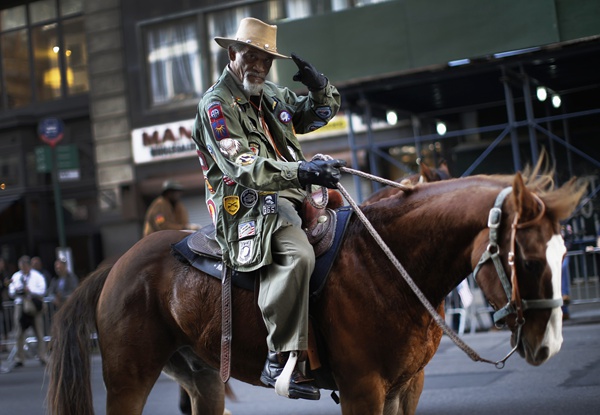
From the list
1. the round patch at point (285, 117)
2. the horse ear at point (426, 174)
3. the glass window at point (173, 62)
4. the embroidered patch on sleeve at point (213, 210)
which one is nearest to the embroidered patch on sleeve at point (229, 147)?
the embroidered patch on sleeve at point (213, 210)

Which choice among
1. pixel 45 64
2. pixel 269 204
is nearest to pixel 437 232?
pixel 269 204

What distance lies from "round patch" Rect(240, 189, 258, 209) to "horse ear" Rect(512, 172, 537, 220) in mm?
1472

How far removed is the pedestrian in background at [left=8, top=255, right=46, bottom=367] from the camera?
51.4 ft

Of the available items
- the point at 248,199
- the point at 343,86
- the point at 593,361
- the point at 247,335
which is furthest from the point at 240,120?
the point at 343,86

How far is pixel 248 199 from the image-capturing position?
15.6 ft

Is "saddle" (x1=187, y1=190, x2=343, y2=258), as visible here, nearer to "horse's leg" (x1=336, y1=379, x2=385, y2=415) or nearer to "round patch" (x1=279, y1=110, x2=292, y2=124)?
"round patch" (x1=279, y1=110, x2=292, y2=124)

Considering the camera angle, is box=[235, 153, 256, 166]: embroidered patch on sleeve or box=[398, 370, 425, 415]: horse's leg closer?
box=[235, 153, 256, 166]: embroidered patch on sleeve

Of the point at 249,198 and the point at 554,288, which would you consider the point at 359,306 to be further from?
the point at 554,288

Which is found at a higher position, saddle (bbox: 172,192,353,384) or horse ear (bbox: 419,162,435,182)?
horse ear (bbox: 419,162,435,182)

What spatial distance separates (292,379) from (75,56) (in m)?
22.2

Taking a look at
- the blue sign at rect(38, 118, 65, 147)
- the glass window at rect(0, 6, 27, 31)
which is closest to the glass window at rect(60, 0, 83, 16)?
the glass window at rect(0, 6, 27, 31)

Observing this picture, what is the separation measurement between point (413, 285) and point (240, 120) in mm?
1331

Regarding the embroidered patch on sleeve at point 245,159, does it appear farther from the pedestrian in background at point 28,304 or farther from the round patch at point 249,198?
the pedestrian in background at point 28,304

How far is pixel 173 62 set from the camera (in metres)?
23.0
